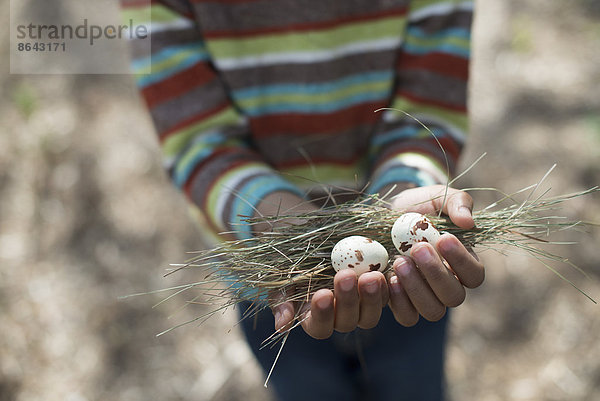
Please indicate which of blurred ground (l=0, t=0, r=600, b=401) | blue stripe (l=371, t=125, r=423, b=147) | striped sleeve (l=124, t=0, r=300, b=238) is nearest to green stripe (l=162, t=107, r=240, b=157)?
striped sleeve (l=124, t=0, r=300, b=238)

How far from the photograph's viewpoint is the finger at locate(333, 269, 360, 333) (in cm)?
99

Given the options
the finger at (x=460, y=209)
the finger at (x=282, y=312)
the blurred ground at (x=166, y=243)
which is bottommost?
the blurred ground at (x=166, y=243)

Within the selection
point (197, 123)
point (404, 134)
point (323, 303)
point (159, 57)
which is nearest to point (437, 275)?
point (323, 303)

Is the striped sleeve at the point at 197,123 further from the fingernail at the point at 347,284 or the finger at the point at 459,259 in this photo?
the finger at the point at 459,259

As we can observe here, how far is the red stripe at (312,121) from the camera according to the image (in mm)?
1431

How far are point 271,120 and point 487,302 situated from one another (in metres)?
1.43

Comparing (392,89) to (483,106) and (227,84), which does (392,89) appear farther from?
(483,106)

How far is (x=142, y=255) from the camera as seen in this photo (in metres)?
2.54

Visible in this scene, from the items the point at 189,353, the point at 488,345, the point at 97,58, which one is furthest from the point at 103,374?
the point at 97,58

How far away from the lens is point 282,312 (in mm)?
1046

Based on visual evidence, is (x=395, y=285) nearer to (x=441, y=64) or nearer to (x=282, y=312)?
(x=282, y=312)

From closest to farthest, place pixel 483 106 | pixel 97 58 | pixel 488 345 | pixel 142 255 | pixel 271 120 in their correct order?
pixel 271 120
pixel 488 345
pixel 142 255
pixel 483 106
pixel 97 58

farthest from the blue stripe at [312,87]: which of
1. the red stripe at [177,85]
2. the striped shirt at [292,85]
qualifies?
the red stripe at [177,85]

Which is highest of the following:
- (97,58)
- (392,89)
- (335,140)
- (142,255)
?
(392,89)
